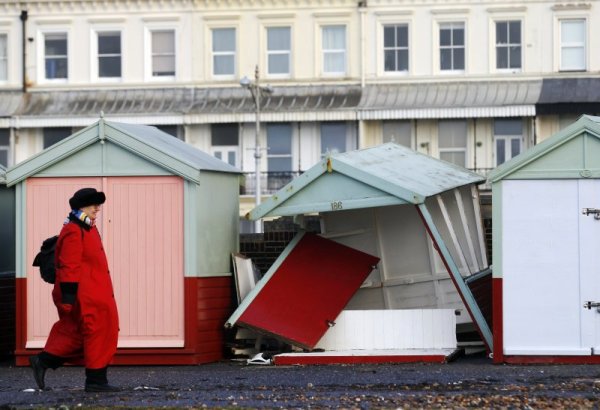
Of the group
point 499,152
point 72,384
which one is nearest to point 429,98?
point 499,152

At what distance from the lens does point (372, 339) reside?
63.1ft

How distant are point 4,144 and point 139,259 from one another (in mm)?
37411

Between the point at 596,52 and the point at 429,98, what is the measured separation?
5.75 meters

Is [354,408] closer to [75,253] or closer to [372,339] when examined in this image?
[75,253]

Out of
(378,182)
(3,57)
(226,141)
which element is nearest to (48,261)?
(378,182)

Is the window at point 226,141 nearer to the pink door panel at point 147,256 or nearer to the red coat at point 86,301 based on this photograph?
the pink door panel at point 147,256

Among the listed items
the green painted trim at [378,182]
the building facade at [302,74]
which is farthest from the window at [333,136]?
the green painted trim at [378,182]

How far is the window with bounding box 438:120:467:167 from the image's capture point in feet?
175

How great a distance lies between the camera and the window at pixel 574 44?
52375 mm

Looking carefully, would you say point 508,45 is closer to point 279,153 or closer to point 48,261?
point 279,153

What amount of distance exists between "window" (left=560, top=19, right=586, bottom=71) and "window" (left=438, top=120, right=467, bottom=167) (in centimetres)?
401

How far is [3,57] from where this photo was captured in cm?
5556

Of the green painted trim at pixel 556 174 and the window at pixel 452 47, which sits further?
the window at pixel 452 47

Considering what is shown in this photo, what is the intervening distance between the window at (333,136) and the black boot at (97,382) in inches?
1542
